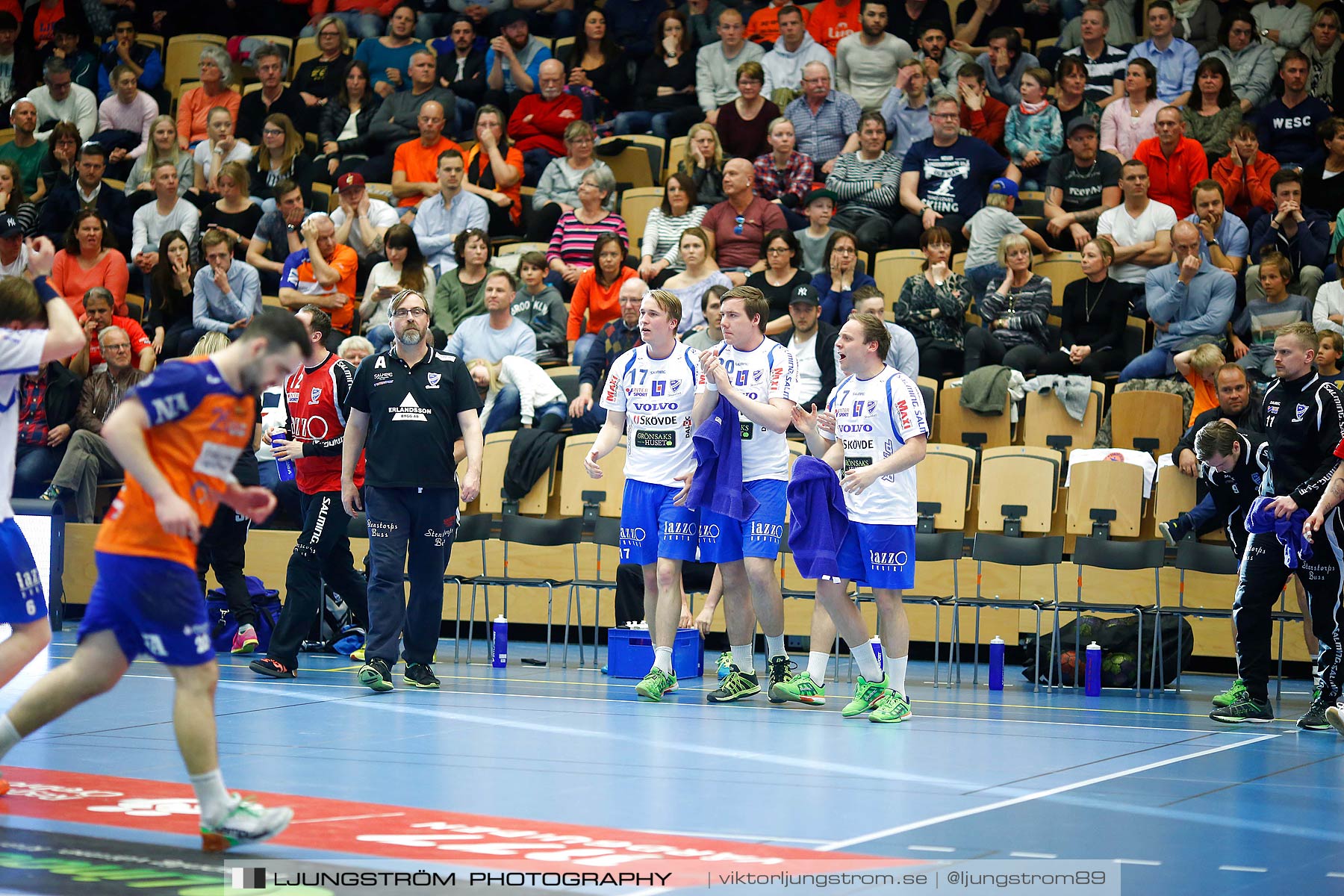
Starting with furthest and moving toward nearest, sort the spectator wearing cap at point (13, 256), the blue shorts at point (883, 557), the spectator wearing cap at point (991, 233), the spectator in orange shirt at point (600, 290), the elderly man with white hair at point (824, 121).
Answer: the elderly man with white hair at point (824, 121), the spectator wearing cap at point (13, 256), the spectator in orange shirt at point (600, 290), the spectator wearing cap at point (991, 233), the blue shorts at point (883, 557)

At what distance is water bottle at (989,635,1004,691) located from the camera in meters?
9.45

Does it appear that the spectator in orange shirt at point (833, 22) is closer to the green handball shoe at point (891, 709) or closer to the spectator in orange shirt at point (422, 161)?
the spectator in orange shirt at point (422, 161)

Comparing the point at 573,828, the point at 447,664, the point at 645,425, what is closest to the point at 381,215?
the point at 447,664

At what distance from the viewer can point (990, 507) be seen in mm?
10656

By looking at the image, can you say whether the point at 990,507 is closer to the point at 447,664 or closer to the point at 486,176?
the point at 447,664

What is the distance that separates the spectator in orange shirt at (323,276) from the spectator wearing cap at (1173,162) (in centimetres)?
728

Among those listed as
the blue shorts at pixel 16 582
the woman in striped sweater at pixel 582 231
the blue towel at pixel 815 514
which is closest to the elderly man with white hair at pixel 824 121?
the woman in striped sweater at pixel 582 231

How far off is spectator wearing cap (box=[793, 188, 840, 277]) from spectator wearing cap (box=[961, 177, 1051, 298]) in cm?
124

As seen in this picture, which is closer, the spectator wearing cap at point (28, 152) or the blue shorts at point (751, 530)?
the blue shorts at point (751, 530)

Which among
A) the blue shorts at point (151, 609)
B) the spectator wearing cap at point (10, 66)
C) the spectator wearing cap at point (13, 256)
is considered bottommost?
the blue shorts at point (151, 609)

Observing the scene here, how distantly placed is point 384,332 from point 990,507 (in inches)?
223

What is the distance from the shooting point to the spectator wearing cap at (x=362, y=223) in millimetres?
14359

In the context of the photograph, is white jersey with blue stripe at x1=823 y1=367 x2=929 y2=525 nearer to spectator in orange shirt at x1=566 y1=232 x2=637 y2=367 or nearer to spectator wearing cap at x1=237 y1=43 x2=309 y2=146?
spectator in orange shirt at x1=566 y1=232 x2=637 y2=367

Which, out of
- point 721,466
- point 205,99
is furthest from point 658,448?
point 205,99
